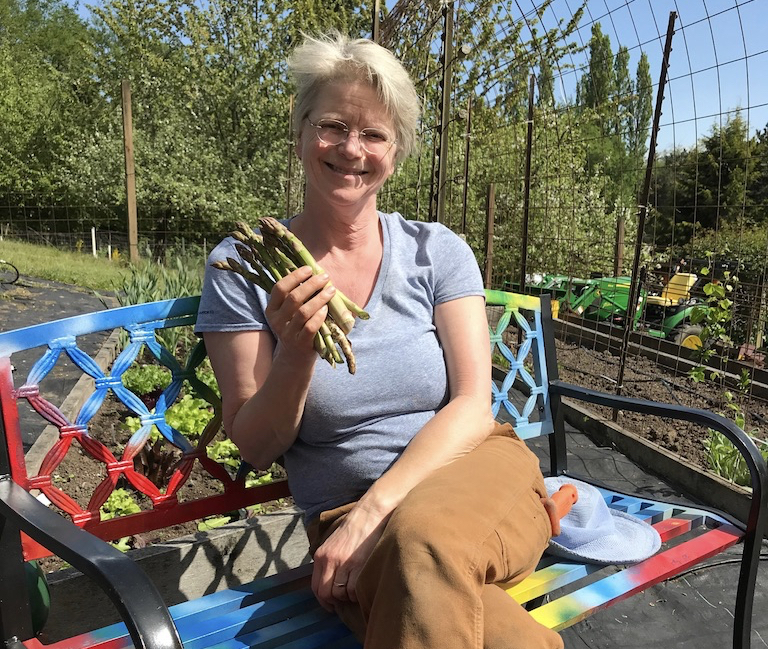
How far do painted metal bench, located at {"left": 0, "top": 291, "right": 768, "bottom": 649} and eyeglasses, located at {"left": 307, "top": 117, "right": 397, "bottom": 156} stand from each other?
618 millimetres

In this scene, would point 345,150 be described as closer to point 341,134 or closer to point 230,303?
point 341,134

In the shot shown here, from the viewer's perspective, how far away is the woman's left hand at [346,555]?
1333 mm

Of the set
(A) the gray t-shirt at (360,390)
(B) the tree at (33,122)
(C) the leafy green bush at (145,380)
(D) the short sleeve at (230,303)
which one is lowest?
(C) the leafy green bush at (145,380)

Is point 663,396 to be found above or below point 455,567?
below

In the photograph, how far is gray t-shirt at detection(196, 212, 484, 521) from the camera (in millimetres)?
1559

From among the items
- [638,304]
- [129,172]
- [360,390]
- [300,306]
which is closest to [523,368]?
[360,390]

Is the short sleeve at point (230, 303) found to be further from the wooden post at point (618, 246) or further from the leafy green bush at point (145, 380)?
the wooden post at point (618, 246)

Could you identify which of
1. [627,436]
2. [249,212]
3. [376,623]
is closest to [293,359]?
[376,623]

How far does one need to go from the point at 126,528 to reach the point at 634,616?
5.81 ft

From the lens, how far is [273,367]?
139 cm

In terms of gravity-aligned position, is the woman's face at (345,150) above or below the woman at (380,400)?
above

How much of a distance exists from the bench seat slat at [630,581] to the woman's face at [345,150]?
45.7 inches

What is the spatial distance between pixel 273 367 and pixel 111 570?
0.52m

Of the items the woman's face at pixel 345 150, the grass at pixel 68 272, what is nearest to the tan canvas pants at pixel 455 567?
the woman's face at pixel 345 150
